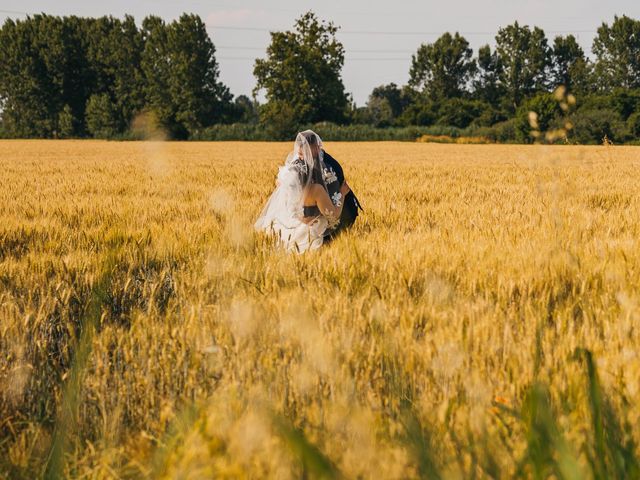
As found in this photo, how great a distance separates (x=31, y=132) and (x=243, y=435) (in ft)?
256

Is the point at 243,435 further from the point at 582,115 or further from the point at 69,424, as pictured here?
the point at 582,115

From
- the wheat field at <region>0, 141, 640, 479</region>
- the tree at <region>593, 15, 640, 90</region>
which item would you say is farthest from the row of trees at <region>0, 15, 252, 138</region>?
the wheat field at <region>0, 141, 640, 479</region>

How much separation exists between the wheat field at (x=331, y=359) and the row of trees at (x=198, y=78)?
54.6m

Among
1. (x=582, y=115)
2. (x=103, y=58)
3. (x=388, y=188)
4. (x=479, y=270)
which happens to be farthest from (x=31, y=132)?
(x=479, y=270)

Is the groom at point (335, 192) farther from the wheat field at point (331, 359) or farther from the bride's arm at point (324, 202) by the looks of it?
the wheat field at point (331, 359)

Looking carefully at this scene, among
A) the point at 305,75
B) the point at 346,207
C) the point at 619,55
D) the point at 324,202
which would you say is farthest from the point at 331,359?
the point at 619,55

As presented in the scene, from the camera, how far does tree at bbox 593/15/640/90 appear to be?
71.0m

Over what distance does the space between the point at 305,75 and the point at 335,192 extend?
64.2m

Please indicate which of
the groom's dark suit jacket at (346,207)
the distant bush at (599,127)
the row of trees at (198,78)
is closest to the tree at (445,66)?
the row of trees at (198,78)

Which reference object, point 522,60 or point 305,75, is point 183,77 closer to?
point 305,75

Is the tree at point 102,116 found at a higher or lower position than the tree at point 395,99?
lower

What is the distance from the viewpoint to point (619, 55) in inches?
2830

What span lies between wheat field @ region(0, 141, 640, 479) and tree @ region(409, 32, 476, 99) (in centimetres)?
8369

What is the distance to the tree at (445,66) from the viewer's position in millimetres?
84000
